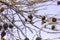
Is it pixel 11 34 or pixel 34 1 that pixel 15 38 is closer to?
pixel 11 34

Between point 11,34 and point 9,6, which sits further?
point 11,34

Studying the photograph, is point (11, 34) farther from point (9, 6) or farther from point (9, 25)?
point (9, 6)

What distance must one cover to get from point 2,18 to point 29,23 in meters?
0.20

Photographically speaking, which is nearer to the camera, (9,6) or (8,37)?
(9,6)

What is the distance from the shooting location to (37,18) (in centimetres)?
120

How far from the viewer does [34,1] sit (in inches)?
57.8

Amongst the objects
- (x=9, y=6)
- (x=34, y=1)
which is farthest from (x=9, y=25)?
(x=34, y=1)

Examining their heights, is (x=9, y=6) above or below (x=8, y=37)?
above

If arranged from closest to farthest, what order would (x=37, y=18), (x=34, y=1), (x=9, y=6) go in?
1. (x=9, y=6)
2. (x=37, y=18)
3. (x=34, y=1)

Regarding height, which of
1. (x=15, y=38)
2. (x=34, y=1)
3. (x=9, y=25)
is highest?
(x=34, y=1)

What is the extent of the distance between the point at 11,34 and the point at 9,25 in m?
0.08

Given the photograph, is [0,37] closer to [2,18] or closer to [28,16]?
[2,18]

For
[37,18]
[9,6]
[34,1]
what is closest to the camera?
[9,6]

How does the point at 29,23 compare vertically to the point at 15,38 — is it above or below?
above
